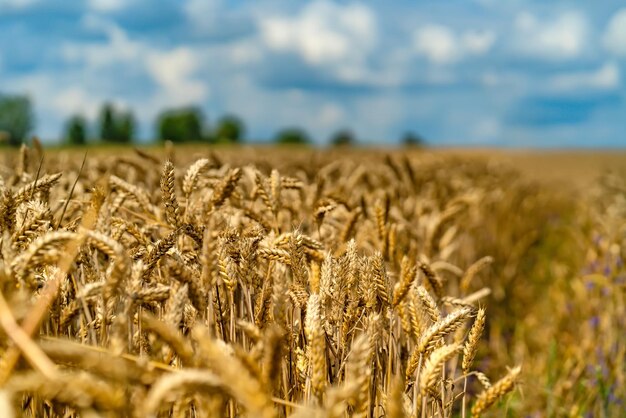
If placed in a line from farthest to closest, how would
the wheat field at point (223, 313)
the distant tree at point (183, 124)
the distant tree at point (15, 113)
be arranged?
1. the distant tree at point (183, 124)
2. the distant tree at point (15, 113)
3. the wheat field at point (223, 313)

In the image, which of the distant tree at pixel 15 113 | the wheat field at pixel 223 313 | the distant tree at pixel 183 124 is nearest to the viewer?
the wheat field at pixel 223 313

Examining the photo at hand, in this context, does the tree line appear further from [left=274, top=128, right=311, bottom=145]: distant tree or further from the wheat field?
the wheat field

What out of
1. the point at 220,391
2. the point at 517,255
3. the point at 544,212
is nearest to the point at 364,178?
the point at 517,255

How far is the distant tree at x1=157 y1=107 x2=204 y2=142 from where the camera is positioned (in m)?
110

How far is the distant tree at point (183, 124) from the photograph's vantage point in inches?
4336

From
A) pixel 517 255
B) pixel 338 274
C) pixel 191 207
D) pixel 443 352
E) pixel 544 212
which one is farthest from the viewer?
pixel 544 212

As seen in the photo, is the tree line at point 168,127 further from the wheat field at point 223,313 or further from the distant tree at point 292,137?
the wheat field at point 223,313

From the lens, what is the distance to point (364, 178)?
561 cm

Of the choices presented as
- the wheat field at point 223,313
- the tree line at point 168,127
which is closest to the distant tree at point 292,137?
the tree line at point 168,127

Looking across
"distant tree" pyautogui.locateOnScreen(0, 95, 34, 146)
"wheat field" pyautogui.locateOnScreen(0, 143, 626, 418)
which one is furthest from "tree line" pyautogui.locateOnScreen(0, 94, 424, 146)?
"wheat field" pyautogui.locateOnScreen(0, 143, 626, 418)

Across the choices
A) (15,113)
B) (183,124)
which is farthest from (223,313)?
(183,124)

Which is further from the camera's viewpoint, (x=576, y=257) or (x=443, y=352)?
(x=576, y=257)

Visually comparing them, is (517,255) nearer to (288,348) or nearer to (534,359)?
(534,359)

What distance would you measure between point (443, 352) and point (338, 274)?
44 centimetres
